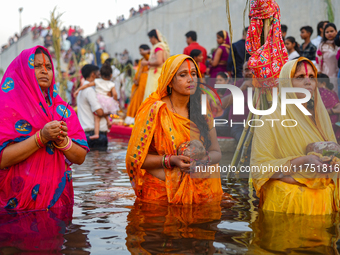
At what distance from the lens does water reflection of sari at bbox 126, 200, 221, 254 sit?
102 inches

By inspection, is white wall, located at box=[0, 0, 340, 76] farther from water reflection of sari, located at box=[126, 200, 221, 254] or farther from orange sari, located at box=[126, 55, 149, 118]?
water reflection of sari, located at box=[126, 200, 221, 254]

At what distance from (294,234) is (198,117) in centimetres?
142

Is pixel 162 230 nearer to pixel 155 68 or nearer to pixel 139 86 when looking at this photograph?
pixel 155 68

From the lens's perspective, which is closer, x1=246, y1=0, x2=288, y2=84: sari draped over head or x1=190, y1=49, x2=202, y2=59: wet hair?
x1=246, y1=0, x2=288, y2=84: sari draped over head

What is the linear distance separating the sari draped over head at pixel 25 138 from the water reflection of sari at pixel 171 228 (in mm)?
736

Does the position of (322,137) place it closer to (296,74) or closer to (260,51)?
(296,74)

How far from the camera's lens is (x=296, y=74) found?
3.43 m

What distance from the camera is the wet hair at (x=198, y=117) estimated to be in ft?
12.6

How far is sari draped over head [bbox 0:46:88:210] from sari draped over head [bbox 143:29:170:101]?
5.76 metres

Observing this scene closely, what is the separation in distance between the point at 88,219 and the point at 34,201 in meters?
0.48

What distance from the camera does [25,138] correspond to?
11.0ft

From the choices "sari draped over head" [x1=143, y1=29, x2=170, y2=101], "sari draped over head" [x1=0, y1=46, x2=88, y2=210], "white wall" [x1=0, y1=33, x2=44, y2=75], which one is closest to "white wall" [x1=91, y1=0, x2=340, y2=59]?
"sari draped over head" [x1=143, y1=29, x2=170, y2=101]

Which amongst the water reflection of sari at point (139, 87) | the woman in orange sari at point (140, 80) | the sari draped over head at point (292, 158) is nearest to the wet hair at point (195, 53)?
the woman in orange sari at point (140, 80)

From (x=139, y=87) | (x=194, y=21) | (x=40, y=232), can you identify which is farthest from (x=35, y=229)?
(x=194, y=21)
